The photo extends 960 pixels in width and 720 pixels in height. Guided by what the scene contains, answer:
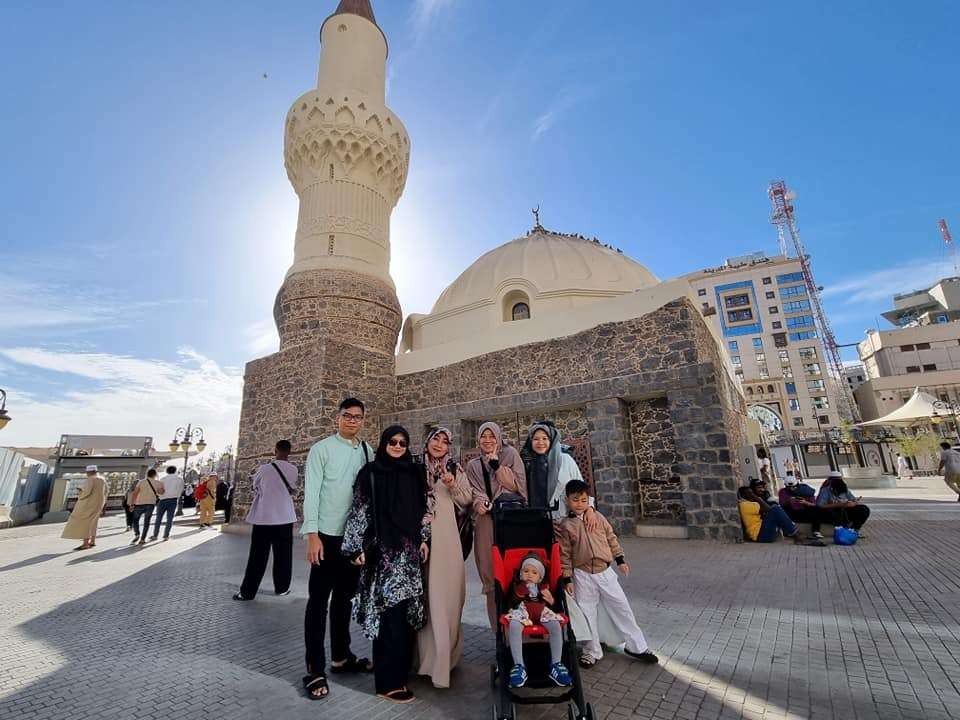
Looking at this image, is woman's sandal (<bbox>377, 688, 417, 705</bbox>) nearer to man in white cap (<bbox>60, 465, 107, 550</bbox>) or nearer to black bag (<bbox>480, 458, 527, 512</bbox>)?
black bag (<bbox>480, 458, 527, 512</bbox>)

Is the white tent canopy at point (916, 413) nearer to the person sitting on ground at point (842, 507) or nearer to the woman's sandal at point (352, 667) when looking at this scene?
the person sitting on ground at point (842, 507)

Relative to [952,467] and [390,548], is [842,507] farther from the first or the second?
[952,467]

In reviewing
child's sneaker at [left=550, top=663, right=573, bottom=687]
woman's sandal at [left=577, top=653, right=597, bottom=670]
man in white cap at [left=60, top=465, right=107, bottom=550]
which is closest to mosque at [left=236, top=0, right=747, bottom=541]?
man in white cap at [left=60, top=465, right=107, bottom=550]

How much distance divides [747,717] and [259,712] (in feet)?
7.52

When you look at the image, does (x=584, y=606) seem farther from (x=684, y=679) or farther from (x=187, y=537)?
(x=187, y=537)

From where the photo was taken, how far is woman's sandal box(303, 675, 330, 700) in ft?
7.27

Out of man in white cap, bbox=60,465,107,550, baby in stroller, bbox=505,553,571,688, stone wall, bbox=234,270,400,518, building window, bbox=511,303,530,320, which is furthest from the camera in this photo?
building window, bbox=511,303,530,320

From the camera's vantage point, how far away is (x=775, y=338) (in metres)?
47.7

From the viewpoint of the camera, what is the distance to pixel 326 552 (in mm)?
2594

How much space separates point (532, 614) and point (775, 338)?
184ft

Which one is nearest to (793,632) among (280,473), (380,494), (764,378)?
(380,494)

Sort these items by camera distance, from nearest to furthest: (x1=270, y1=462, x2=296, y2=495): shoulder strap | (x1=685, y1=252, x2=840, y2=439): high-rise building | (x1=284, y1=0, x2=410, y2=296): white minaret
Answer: (x1=270, y1=462, x2=296, y2=495): shoulder strap
(x1=284, y1=0, x2=410, y2=296): white minaret
(x1=685, y1=252, x2=840, y2=439): high-rise building

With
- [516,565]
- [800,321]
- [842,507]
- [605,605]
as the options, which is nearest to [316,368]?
[516,565]

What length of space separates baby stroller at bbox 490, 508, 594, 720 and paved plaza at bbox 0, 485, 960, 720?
0.18 metres
